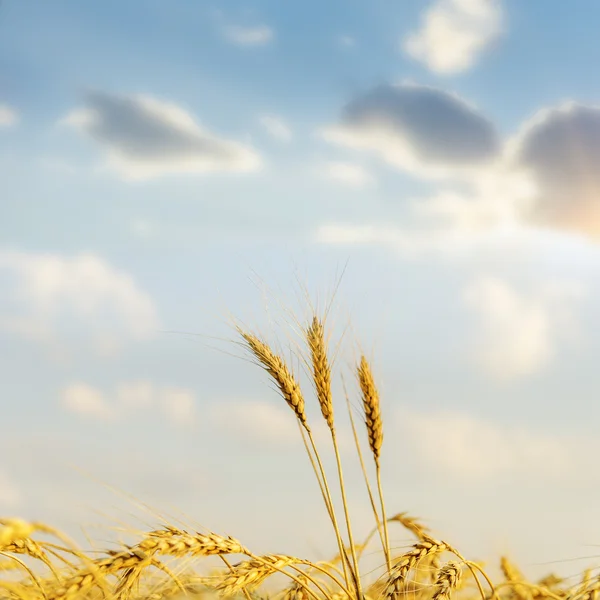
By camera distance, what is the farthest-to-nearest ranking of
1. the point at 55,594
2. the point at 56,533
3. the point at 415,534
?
1. the point at 415,534
2. the point at 55,594
3. the point at 56,533

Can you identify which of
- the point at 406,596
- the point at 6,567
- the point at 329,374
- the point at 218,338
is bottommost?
the point at 406,596

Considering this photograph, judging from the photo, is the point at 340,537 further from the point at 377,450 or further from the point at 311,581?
the point at 377,450

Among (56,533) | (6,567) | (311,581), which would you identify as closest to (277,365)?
(311,581)

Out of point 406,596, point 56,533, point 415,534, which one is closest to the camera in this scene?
point 56,533

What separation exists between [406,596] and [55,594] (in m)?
1.19

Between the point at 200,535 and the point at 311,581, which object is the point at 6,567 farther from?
the point at 311,581

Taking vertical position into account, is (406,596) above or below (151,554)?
below

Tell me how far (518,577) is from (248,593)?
2.12m

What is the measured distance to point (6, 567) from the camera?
2.63 meters

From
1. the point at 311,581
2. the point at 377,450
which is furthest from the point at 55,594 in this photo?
the point at 377,450

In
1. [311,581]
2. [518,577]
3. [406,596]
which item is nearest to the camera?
[406,596]

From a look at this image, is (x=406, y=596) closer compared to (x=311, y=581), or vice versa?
(x=406, y=596)

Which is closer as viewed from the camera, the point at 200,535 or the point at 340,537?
the point at 200,535

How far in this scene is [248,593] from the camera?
2512 mm
